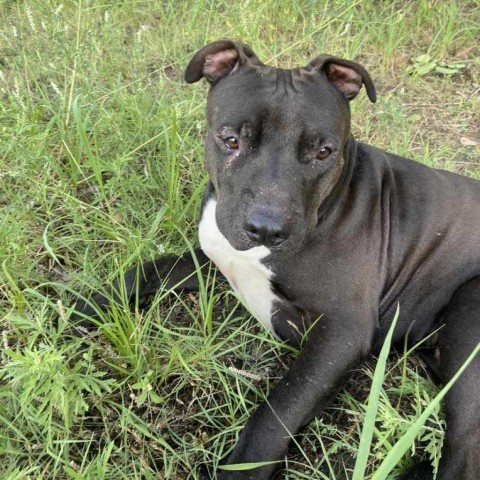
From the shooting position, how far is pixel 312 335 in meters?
2.66

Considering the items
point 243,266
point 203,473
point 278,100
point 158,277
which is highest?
point 278,100

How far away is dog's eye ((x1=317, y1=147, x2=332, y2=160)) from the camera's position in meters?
2.54

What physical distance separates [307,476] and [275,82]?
5.76ft

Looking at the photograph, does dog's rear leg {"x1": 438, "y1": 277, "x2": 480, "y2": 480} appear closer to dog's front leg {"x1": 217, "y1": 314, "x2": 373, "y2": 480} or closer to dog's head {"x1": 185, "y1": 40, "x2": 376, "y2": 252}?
dog's front leg {"x1": 217, "y1": 314, "x2": 373, "y2": 480}

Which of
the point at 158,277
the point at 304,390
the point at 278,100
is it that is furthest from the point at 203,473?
the point at 278,100

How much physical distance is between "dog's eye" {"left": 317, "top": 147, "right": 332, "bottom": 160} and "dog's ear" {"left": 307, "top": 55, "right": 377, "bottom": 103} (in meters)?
0.42

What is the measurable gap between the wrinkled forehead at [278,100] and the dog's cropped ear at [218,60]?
79 mm

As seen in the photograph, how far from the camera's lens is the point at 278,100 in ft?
8.18

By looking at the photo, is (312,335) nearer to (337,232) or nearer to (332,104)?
(337,232)

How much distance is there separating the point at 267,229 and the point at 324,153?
498 mm

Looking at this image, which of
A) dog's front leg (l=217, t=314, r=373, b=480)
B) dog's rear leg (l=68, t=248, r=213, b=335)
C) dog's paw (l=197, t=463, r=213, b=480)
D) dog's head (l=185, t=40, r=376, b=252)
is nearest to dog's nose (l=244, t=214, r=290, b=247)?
dog's head (l=185, t=40, r=376, b=252)

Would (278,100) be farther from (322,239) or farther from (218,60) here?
(322,239)

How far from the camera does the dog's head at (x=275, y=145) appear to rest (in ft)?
7.83

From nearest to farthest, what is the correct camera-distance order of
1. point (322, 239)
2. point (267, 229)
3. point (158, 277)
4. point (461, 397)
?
point (267, 229) → point (461, 397) → point (322, 239) → point (158, 277)
